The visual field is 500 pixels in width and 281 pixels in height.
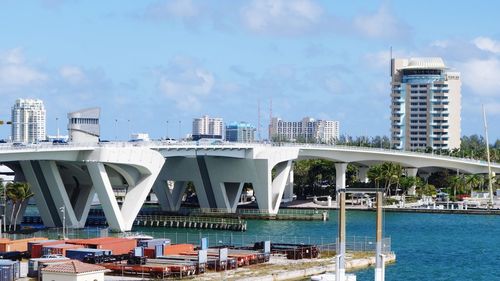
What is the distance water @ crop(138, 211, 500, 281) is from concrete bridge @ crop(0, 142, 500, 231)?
7471 millimetres

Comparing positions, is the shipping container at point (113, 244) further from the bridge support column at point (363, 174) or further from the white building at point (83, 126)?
the bridge support column at point (363, 174)

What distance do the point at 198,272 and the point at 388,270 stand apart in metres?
15.5

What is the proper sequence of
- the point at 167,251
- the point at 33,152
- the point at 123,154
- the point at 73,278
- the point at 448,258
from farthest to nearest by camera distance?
the point at 123,154 → the point at 33,152 → the point at 448,258 → the point at 167,251 → the point at 73,278

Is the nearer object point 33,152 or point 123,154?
point 33,152

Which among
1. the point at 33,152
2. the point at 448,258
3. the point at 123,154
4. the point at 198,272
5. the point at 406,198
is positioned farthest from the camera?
the point at 406,198

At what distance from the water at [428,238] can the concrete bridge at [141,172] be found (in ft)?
24.5

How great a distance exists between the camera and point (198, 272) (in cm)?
6831

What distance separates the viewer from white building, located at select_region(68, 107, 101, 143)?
114688 millimetres

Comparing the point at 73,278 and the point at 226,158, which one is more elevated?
the point at 226,158

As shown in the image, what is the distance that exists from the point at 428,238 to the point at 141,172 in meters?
28.4

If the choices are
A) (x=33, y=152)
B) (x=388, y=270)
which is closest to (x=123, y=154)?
(x=33, y=152)

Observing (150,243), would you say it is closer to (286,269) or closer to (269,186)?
(286,269)

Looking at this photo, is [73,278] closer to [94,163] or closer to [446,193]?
[94,163]

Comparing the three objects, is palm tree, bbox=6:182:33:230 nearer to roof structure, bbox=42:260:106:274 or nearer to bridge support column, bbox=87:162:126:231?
bridge support column, bbox=87:162:126:231
